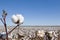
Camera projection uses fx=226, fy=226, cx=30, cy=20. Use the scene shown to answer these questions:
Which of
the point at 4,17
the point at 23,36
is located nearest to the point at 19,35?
the point at 23,36

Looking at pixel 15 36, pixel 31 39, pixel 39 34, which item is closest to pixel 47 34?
pixel 39 34

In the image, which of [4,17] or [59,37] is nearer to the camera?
[4,17]

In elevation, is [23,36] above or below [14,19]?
below

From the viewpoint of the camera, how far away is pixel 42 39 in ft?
13.2

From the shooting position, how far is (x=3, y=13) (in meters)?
2.11

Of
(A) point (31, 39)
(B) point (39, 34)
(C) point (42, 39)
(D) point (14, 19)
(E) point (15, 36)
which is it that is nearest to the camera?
(D) point (14, 19)

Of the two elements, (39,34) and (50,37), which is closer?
(39,34)

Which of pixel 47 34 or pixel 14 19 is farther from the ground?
pixel 14 19

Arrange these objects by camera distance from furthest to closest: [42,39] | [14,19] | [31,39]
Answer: [31,39] < [42,39] < [14,19]

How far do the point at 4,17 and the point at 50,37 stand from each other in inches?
83.0

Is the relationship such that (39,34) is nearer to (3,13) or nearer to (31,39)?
(31,39)

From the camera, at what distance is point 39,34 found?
376 centimetres

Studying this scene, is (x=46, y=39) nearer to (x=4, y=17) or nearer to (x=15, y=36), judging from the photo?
(x=15, y=36)

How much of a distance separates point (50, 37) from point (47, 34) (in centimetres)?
10
